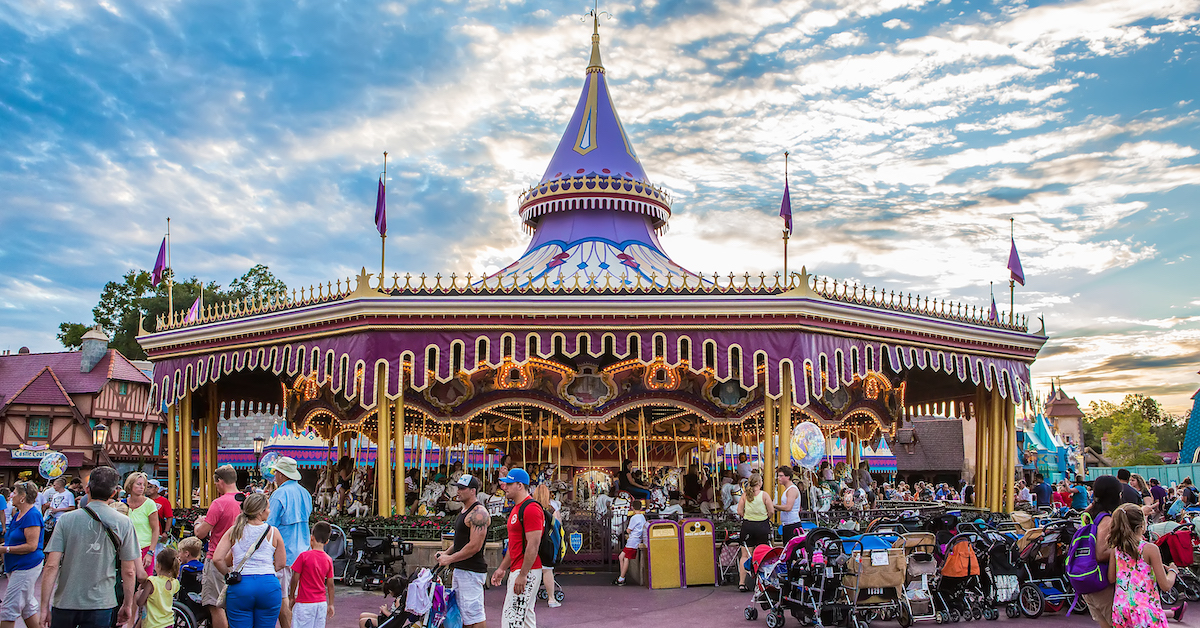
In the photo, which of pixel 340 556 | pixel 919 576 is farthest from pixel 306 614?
pixel 340 556

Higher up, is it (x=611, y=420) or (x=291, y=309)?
(x=291, y=309)

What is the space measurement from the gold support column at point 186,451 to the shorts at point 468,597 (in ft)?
45.7

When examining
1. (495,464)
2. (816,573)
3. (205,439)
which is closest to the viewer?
(816,573)

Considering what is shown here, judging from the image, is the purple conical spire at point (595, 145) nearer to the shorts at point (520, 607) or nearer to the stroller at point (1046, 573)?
the stroller at point (1046, 573)

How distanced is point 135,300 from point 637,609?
166 ft

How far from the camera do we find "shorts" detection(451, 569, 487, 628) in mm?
7820

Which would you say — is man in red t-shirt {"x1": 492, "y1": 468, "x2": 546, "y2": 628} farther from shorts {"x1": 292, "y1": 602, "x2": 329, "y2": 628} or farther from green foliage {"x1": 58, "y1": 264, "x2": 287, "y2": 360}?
green foliage {"x1": 58, "y1": 264, "x2": 287, "y2": 360}

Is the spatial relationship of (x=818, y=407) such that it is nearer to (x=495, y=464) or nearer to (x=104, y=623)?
(x=104, y=623)

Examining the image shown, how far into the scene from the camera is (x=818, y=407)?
2047cm

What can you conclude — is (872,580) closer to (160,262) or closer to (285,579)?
(285,579)

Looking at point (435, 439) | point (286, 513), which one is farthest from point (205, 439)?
point (286, 513)

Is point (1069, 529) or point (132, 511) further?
point (1069, 529)

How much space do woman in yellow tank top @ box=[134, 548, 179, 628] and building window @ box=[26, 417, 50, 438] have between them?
38560 mm

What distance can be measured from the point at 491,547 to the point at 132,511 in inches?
248
